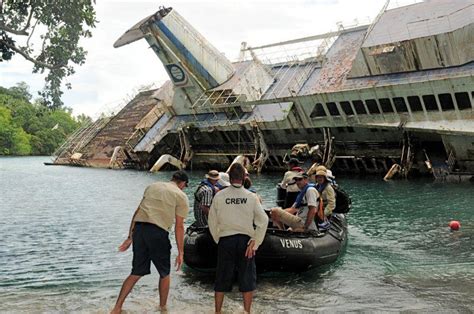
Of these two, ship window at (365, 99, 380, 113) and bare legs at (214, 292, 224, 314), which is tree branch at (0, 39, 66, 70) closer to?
bare legs at (214, 292, 224, 314)

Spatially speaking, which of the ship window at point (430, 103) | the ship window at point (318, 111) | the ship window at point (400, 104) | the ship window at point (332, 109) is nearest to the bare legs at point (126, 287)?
the ship window at point (430, 103)

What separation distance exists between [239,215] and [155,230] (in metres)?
1.37

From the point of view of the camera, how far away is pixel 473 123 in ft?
107

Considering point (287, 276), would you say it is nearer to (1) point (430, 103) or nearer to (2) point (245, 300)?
(2) point (245, 300)

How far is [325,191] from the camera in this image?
1294cm

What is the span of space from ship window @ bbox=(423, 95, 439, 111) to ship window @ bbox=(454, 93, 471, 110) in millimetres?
1473

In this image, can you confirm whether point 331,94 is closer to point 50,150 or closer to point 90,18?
point 90,18

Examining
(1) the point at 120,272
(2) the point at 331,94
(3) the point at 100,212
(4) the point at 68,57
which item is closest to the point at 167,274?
(1) the point at 120,272

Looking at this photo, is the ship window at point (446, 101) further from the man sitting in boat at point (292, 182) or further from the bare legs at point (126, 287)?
the bare legs at point (126, 287)

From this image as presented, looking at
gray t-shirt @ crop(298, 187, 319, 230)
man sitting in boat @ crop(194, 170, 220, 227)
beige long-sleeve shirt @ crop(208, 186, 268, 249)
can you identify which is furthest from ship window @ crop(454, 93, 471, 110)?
beige long-sleeve shirt @ crop(208, 186, 268, 249)

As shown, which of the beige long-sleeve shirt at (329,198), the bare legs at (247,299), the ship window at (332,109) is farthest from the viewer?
the ship window at (332,109)

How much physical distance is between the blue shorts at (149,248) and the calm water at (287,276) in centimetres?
107

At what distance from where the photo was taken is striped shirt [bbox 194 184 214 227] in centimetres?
1098

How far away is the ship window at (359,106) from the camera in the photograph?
125ft
